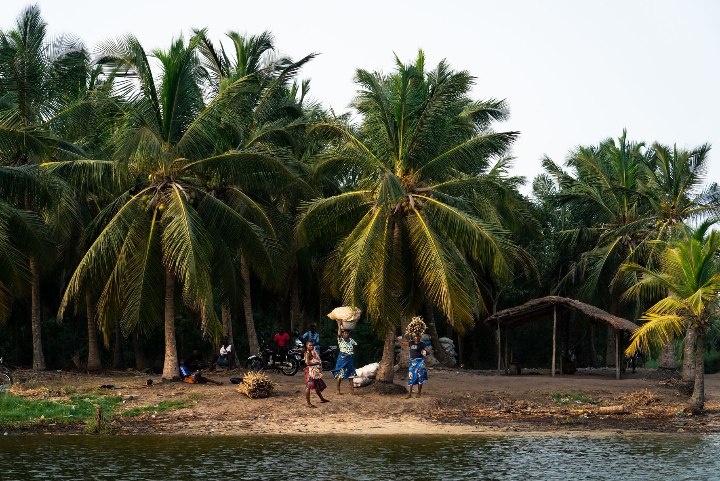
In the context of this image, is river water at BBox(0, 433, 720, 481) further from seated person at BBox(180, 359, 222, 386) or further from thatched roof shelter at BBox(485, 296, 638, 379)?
thatched roof shelter at BBox(485, 296, 638, 379)

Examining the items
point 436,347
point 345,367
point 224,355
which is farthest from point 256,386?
point 436,347

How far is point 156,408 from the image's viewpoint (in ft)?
73.3

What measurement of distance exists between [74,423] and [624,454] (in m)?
11.4

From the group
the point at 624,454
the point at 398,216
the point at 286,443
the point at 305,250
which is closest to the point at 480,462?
the point at 624,454

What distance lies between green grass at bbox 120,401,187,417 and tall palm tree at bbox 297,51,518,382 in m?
4.70

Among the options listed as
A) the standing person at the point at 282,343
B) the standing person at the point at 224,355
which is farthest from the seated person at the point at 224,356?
the standing person at the point at 282,343

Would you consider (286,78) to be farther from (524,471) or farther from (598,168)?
(524,471)

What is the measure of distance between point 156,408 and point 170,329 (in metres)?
3.70

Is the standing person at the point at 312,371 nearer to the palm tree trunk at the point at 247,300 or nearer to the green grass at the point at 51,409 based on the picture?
the green grass at the point at 51,409

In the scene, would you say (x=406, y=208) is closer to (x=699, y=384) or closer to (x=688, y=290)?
(x=688, y=290)

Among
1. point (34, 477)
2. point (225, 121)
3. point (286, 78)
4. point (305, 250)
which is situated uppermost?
point (286, 78)

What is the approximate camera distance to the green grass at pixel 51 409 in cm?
2081

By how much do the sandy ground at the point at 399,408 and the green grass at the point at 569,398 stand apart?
112 millimetres

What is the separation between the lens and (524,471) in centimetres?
1531
